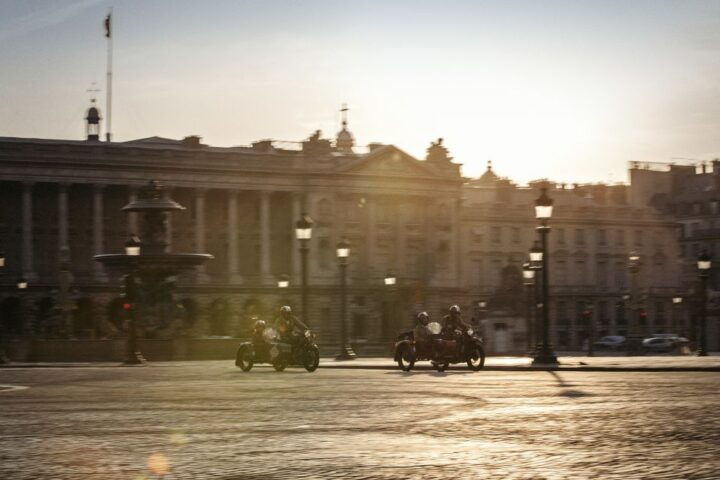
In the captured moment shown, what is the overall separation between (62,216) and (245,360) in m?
75.6

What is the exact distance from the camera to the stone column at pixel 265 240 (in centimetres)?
11962

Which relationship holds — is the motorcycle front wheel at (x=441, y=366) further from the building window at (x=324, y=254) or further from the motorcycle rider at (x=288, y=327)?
the building window at (x=324, y=254)

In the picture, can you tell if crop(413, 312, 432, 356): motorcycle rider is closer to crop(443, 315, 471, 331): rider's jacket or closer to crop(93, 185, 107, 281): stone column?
crop(443, 315, 471, 331): rider's jacket

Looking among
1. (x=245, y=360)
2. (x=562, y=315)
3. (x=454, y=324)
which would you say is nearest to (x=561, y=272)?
(x=562, y=315)

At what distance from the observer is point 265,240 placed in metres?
120

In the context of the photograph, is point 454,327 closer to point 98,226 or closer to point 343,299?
point 343,299

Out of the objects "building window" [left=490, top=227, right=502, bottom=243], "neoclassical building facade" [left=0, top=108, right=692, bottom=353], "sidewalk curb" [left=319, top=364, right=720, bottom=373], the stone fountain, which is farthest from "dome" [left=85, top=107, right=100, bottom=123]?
"sidewalk curb" [left=319, top=364, right=720, bottom=373]

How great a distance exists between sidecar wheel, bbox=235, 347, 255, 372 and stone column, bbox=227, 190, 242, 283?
256ft

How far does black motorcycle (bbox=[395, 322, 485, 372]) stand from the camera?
38656 mm

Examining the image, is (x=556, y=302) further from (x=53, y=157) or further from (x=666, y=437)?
(x=666, y=437)

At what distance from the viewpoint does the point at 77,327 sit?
10725cm

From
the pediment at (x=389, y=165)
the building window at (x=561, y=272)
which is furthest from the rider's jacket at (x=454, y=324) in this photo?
the building window at (x=561, y=272)

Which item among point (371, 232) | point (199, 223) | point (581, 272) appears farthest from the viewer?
point (581, 272)

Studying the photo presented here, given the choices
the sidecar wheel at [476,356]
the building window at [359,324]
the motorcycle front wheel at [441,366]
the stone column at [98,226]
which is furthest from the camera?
the building window at [359,324]
